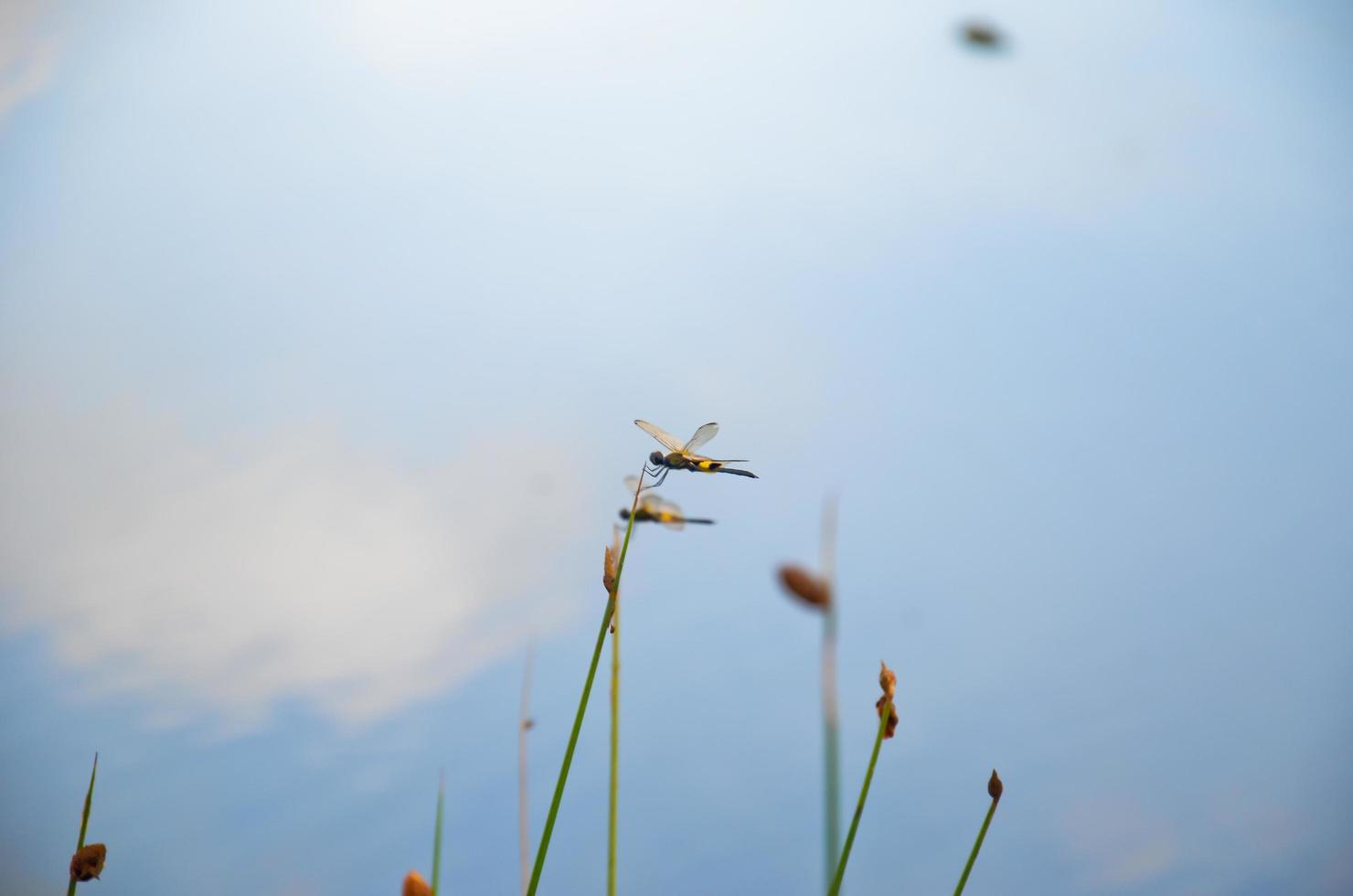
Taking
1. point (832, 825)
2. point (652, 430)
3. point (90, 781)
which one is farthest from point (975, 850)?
point (652, 430)

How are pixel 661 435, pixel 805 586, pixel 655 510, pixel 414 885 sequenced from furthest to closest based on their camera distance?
pixel 661 435, pixel 655 510, pixel 414 885, pixel 805 586

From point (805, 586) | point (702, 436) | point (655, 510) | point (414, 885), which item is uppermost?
point (702, 436)

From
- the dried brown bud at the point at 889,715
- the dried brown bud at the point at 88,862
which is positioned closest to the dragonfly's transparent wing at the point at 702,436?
the dried brown bud at the point at 889,715

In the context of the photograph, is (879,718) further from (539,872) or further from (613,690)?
(539,872)

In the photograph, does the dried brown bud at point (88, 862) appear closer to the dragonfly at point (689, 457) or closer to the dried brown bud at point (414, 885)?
the dried brown bud at point (414, 885)

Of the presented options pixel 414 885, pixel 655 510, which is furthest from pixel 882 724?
pixel 655 510

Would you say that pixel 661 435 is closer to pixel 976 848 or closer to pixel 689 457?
pixel 689 457
